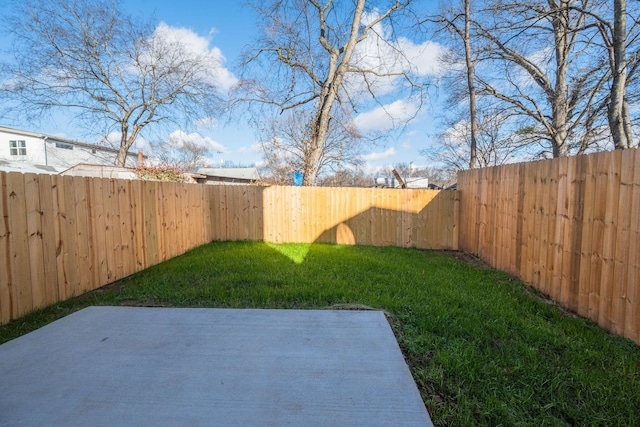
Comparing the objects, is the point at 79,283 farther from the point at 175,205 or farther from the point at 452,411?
the point at 452,411

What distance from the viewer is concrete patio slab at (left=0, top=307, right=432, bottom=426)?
1539 mm

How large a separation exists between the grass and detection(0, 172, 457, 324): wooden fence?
32cm

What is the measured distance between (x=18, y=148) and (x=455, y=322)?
25.7 metres

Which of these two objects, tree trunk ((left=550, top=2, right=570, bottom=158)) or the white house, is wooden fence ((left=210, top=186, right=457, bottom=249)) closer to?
tree trunk ((left=550, top=2, right=570, bottom=158))

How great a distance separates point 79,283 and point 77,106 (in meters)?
18.9

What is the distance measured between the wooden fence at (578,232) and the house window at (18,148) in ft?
83.7

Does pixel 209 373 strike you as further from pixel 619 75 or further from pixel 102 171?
pixel 102 171

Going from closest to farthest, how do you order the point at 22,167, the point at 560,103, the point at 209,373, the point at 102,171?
the point at 209,373 < the point at 560,103 < the point at 102,171 < the point at 22,167

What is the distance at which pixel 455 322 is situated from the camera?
8.88 ft

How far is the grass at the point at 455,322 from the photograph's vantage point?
171 centimetres

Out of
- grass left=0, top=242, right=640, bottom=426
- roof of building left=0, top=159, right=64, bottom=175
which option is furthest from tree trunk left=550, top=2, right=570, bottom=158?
roof of building left=0, top=159, right=64, bottom=175

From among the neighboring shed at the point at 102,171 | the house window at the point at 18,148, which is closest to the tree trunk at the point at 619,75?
the neighboring shed at the point at 102,171

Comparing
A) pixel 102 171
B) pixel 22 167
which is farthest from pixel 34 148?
pixel 102 171

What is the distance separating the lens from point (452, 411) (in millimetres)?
1635
